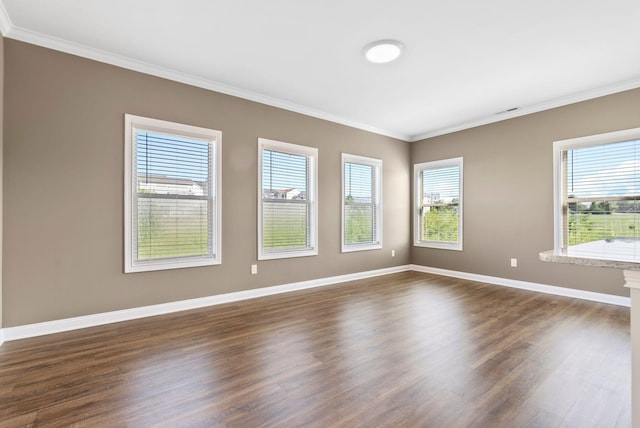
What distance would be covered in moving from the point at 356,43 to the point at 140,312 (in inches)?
140

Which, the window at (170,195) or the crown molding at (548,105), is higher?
the crown molding at (548,105)

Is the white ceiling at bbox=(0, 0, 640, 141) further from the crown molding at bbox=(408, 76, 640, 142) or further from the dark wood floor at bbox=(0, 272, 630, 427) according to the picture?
the dark wood floor at bbox=(0, 272, 630, 427)

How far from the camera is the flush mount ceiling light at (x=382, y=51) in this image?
287 cm

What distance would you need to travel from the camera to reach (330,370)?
2160 mm

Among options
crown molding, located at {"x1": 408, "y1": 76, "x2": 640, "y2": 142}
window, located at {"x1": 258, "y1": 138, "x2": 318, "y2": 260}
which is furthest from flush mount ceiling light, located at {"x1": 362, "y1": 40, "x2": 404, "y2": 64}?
crown molding, located at {"x1": 408, "y1": 76, "x2": 640, "y2": 142}

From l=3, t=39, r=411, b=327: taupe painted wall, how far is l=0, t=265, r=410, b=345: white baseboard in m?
0.06

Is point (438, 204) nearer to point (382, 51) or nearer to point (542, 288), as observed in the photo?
point (542, 288)

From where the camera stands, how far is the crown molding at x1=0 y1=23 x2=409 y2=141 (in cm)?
275

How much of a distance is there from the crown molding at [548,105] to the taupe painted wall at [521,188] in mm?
63

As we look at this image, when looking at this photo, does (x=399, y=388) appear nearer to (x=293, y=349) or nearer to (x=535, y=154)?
(x=293, y=349)

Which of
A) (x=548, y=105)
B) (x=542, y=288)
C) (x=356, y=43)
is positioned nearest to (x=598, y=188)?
(x=548, y=105)

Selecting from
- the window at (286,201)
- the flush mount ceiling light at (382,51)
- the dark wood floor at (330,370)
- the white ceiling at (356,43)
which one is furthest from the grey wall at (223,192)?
the flush mount ceiling light at (382,51)

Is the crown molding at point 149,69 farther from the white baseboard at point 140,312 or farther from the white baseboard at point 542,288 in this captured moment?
the white baseboard at point 542,288

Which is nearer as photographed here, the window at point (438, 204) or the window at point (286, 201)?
the window at point (286, 201)
